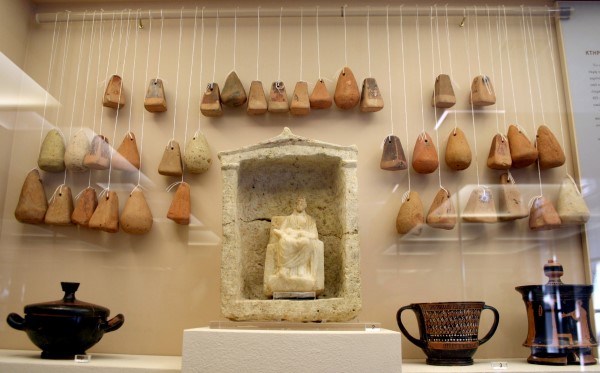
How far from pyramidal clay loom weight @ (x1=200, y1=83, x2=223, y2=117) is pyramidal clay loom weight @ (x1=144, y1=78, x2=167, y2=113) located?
0.25 m

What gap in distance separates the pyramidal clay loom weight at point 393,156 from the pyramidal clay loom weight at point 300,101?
1.75 ft

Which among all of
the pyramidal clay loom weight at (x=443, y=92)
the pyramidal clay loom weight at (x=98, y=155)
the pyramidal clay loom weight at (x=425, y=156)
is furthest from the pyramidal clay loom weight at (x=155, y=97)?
the pyramidal clay loom weight at (x=443, y=92)

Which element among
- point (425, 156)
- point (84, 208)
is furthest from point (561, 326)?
point (84, 208)

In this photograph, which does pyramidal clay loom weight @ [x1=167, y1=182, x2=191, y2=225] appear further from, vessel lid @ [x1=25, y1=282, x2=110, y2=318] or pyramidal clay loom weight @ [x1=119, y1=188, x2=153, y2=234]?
vessel lid @ [x1=25, y1=282, x2=110, y2=318]

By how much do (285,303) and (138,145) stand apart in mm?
1486

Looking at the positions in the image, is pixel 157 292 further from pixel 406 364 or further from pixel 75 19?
pixel 75 19

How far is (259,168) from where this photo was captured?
3.20 meters

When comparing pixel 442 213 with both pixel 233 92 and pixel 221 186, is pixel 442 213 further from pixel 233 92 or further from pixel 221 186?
pixel 233 92

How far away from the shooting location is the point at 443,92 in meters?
3.38

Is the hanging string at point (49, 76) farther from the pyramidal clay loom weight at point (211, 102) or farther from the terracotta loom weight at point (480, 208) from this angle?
the terracotta loom weight at point (480, 208)

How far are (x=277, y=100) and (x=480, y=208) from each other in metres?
1.38

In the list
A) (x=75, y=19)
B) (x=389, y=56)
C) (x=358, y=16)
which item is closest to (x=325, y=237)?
(x=389, y=56)

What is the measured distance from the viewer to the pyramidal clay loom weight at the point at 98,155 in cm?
330

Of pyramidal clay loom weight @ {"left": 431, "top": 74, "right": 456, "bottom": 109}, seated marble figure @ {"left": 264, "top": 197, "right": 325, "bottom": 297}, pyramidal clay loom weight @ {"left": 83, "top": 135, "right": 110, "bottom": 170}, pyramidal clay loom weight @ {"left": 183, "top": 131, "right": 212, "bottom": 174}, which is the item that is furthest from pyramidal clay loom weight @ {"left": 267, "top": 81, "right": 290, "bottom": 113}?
pyramidal clay loom weight @ {"left": 83, "top": 135, "right": 110, "bottom": 170}
